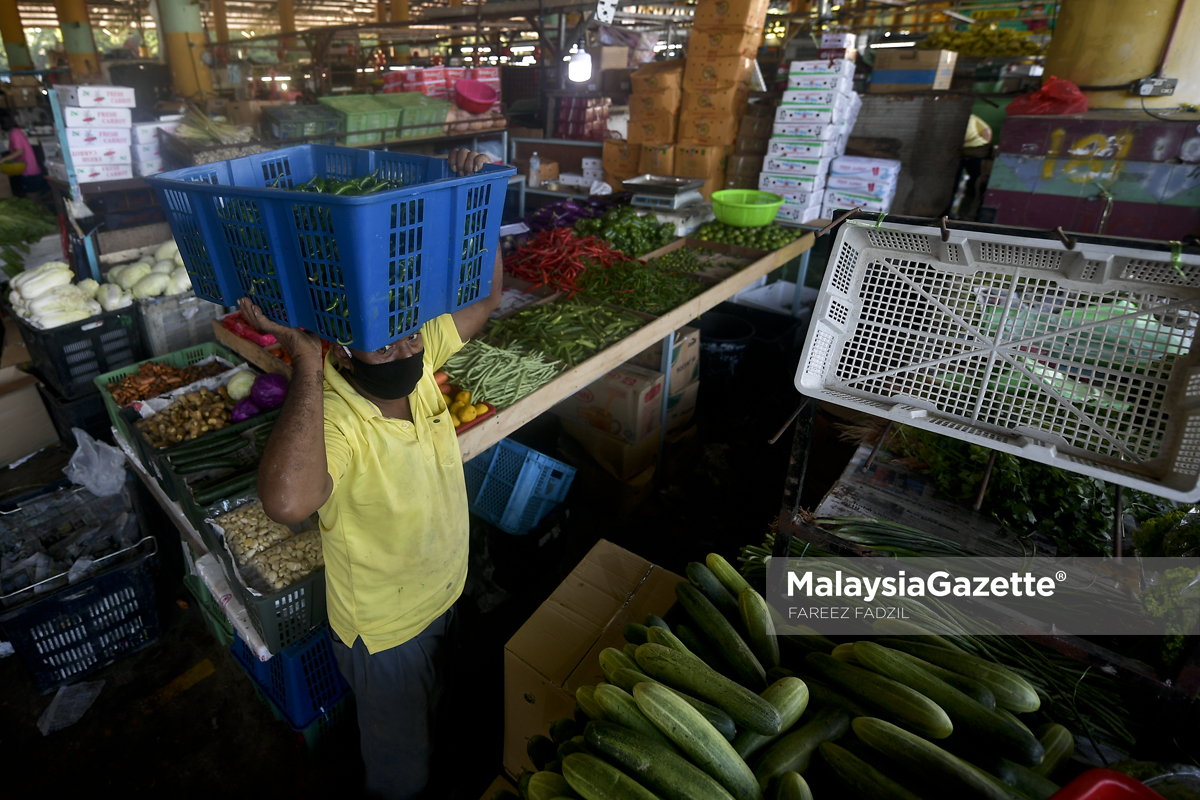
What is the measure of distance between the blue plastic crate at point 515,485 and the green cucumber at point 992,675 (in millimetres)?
2201

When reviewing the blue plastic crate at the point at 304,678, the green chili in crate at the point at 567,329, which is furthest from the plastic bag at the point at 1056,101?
the blue plastic crate at the point at 304,678

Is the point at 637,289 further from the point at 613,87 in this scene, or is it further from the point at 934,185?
the point at 613,87

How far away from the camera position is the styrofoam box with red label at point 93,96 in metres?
4.12

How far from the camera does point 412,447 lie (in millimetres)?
1923

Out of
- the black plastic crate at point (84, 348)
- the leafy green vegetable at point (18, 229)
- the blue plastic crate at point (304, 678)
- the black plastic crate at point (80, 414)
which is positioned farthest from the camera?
the leafy green vegetable at point (18, 229)

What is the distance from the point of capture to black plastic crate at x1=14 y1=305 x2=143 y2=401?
154 inches

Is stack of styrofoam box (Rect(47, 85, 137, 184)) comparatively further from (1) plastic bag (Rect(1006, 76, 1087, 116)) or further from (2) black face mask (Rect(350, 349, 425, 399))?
(1) plastic bag (Rect(1006, 76, 1087, 116))

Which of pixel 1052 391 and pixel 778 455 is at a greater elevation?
pixel 1052 391

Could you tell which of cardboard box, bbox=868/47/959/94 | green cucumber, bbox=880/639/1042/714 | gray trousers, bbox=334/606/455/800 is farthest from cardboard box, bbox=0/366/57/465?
cardboard box, bbox=868/47/959/94

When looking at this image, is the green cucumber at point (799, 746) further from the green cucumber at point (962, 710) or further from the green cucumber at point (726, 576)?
the green cucumber at point (726, 576)

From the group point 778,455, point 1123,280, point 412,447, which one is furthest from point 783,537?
point 778,455

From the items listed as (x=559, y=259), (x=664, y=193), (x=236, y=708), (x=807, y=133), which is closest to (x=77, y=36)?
(x=664, y=193)

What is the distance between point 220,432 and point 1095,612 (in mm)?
3466

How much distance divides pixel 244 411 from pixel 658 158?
5186 millimetres
